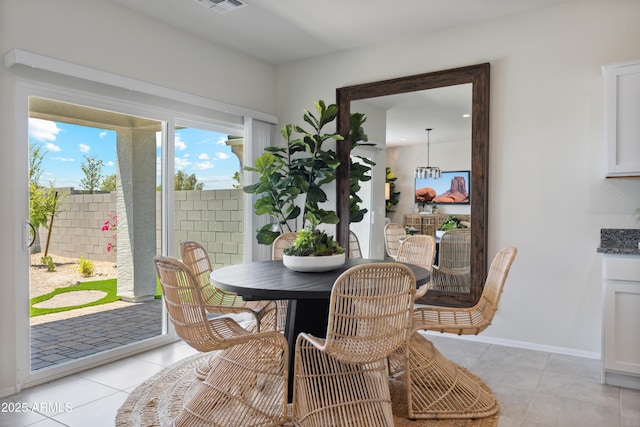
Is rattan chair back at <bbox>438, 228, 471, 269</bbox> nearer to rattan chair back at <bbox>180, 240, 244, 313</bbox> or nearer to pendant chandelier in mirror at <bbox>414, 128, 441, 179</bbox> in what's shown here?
pendant chandelier in mirror at <bbox>414, 128, 441, 179</bbox>

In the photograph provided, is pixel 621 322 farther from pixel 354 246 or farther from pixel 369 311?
pixel 354 246

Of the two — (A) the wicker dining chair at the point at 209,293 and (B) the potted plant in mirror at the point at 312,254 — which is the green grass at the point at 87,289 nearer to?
(A) the wicker dining chair at the point at 209,293

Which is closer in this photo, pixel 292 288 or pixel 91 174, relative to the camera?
pixel 292 288

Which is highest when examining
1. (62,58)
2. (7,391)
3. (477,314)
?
(62,58)

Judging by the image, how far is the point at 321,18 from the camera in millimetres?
3748

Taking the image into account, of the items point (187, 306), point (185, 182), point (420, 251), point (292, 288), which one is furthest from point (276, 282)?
point (185, 182)

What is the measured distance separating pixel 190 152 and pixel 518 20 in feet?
9.84

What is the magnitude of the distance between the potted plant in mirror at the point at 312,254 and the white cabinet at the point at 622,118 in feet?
6.57

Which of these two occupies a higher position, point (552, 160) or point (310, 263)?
point (552, 160)

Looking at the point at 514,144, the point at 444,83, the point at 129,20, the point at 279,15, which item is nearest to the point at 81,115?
the point at 129,20

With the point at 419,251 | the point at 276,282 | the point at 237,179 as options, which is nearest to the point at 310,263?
the point at 276,282

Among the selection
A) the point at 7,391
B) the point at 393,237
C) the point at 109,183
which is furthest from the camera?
the point at 393,237

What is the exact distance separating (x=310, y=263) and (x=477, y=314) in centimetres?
104

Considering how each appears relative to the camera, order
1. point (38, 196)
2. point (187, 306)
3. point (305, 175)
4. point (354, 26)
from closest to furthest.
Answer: point (187, 306), point (38, 196), point (354, 26), point (305, 175)
